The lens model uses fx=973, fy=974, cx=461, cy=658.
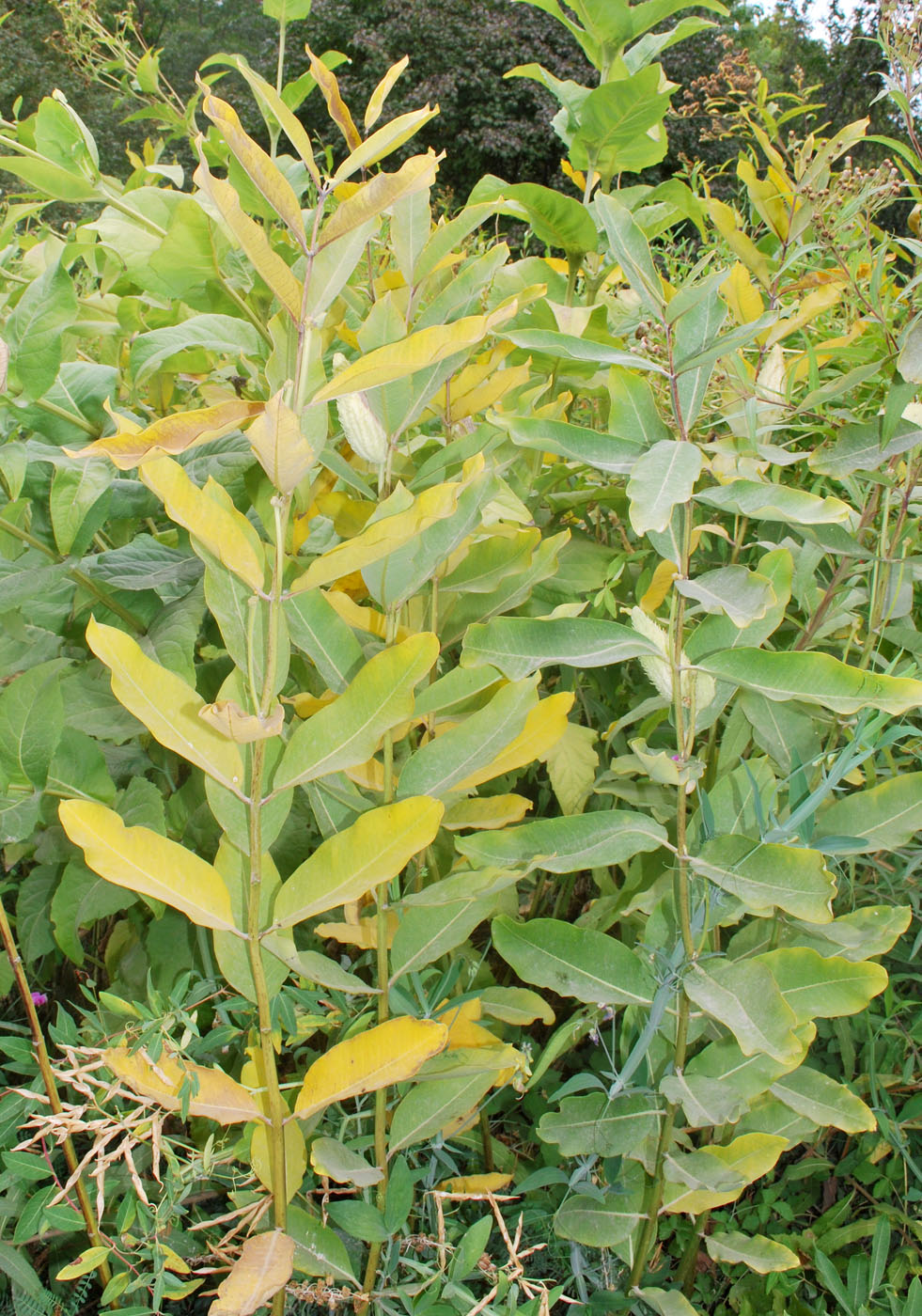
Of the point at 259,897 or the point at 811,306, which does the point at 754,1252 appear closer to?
the point at 259,897

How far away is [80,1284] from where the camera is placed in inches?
32.1

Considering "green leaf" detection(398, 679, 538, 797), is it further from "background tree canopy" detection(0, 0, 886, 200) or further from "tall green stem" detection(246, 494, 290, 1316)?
"background tree canopy" detection(0, 0, 886, 200)

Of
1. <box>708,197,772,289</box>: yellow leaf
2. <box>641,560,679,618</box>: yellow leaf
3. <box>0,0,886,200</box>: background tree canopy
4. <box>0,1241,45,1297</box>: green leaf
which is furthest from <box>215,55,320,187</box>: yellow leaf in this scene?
<box>0,0,886,200</box>: background tree canopy

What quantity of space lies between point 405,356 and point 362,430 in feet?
0.74

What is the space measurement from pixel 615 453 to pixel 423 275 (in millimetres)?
308

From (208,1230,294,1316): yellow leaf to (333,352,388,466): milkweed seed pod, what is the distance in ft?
1.82

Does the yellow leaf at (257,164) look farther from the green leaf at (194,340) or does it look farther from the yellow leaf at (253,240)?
the green leaf at (194,340)

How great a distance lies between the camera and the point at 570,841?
705mm

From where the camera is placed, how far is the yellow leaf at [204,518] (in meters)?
0.54

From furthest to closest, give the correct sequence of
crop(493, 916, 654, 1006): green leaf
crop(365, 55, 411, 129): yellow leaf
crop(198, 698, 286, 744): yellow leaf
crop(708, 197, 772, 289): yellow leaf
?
1. crop(708, 197, 772, 289): yellow leaf
2. crop(493, 916, 654, 1006): green leaf
3. crop(365, 55, 411, 129): yellow leaf
4. crop(198, 698, 286, 744): yellow leaf

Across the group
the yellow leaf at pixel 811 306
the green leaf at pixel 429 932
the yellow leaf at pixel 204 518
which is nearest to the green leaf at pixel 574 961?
the green leaf at pixel 429 932

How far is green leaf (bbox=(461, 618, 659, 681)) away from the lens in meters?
0.69

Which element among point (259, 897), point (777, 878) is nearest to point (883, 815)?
point (777, 878)

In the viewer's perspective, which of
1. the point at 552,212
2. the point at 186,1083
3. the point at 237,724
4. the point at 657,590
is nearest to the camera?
the point at 237,724
